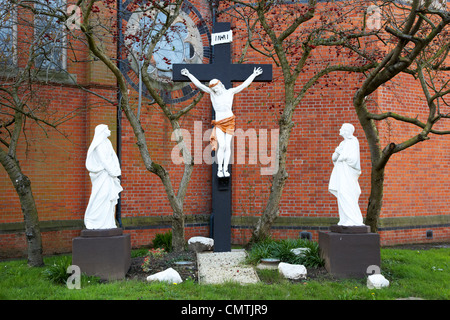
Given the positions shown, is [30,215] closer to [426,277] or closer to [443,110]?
[426,277]

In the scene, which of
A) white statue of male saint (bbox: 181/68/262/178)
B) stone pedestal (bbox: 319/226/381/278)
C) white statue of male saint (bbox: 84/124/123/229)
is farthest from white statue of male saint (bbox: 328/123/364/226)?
white statue of male saint (bbox: 84/124/123/229)

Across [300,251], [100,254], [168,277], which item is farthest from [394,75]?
[100,254]

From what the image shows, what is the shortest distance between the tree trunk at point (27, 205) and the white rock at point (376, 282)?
634 centimetres

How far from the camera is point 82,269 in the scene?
283 inches

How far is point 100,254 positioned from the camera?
23.8 ft

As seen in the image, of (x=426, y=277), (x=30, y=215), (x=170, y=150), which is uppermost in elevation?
(x=170, y=150)

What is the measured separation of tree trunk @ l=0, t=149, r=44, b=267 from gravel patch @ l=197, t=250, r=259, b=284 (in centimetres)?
336

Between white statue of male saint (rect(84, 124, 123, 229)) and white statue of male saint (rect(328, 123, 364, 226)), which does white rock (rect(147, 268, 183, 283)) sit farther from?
white statue of male saint (rect(328, 123, 364, 226))

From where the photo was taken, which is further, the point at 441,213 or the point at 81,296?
the point at 441,213

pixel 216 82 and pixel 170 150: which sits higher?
pixel 216 82

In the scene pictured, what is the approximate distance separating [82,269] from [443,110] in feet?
36.2

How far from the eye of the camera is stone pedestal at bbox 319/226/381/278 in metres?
7.51

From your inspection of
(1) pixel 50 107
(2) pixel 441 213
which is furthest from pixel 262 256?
(2) pixel 441 213

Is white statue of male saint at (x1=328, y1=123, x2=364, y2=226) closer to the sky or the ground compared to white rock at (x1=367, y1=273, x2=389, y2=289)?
A: closer to the sky
